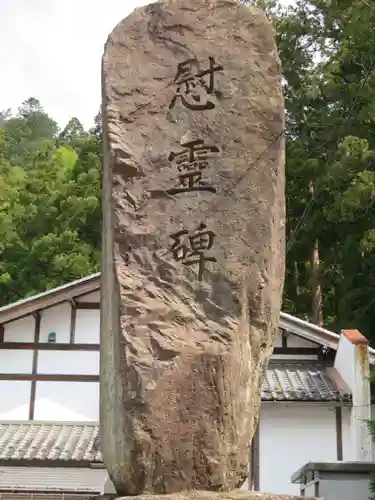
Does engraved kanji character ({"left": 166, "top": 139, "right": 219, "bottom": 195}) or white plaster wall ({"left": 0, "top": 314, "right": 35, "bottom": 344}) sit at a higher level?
engraved kanji character ({"left": 166, "top": 139, "right": 219, "bottom": 195})

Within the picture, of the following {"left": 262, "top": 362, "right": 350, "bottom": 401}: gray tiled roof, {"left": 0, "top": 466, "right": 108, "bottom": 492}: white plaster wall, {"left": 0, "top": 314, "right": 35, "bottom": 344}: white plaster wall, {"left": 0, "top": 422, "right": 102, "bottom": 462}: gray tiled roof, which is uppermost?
{"left": 0, "top": 314, "right": 35, "bottom": 344}: white plaster wall

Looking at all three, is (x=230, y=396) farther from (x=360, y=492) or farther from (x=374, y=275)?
(x=374, y=275)

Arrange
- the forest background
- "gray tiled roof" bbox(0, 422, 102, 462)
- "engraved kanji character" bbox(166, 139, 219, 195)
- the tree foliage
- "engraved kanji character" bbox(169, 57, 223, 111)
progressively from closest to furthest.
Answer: "engraved kanji character" bbox(166, 139, 219, 195)
"engraved kanji character" bbox(169, 57, 223, 111)
"gray tiled roof" bbox(0, 422, 102, 462)
the forest background
the tree foliage

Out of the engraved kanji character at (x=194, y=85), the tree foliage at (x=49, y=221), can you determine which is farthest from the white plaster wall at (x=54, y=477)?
the engraved kanji character at (x=194, y=85)

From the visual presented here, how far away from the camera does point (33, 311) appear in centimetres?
1453

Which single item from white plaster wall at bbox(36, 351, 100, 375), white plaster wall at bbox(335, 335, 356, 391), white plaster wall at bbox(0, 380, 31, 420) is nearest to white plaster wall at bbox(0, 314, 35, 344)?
white plaster wall at bbox(36, 351, 100, 375)

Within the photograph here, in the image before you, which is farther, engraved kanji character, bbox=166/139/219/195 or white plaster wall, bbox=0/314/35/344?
white plaster wall, bbox=0/314/35/344

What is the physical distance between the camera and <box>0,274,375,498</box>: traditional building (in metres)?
13.1

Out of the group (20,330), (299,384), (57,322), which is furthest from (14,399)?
(299,384)

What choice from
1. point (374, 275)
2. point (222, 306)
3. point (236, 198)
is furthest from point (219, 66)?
point (374, 275)

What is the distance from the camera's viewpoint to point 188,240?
15.9 ft

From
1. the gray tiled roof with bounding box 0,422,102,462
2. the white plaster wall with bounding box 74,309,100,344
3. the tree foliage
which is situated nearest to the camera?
the gray tiled roof with bounding box 0,422,102,462

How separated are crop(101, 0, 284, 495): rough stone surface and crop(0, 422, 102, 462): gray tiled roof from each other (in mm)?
8881

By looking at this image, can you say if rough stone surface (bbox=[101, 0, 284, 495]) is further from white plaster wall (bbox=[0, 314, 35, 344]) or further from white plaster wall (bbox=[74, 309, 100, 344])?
white plaster wall (bbox=[0, 314, 35, 344])
